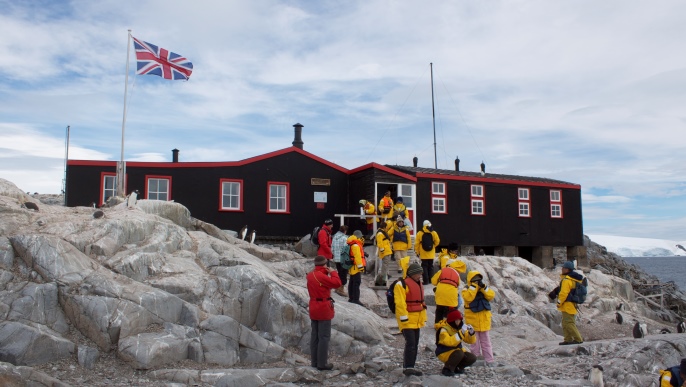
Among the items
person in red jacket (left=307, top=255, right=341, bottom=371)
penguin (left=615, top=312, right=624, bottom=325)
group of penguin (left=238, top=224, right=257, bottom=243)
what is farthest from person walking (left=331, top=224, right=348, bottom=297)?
penguin (left=615, top=312, right=624, bottom=325)

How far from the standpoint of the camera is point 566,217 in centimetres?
3047

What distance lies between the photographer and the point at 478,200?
27672mm

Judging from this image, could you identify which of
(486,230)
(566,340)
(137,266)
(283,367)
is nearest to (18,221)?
(137,266)

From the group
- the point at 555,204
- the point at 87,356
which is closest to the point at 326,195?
the point at 555,204

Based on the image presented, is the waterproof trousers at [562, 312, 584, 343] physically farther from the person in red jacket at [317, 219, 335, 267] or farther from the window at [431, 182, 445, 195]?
the window at [431, 182, 445, 195]

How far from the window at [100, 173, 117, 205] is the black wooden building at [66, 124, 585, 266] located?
4 cm

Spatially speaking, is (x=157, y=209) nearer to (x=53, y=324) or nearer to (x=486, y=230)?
(x=53, y=324)

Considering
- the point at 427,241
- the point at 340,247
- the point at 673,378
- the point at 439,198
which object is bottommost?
the point at 673,378

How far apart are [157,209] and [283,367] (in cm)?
991

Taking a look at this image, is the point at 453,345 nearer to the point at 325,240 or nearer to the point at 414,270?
the point at 414,270

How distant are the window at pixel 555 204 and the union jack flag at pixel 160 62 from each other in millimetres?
19656

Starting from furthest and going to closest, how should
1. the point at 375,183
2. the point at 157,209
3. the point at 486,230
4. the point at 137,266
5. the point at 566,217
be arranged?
the point at 566,217, the point at 486,230, the point at 375,183, the point at 157,209, the point at 137,266

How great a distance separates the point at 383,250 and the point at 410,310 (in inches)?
248

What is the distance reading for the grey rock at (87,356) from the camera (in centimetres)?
1016
